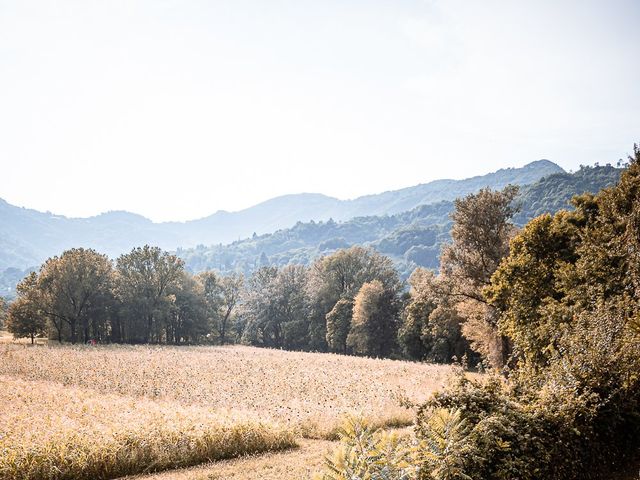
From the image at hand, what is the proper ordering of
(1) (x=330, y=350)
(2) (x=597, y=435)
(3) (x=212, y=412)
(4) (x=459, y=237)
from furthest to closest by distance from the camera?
(1) (x=330, y=350) < (4) (x=459, y=237) < (3) (x=212, y=412) < (2) (x=597, y=435)

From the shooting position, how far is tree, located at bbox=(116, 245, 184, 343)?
213 ft

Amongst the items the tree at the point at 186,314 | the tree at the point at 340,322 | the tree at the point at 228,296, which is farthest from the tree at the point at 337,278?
the tree at the point at 186,314

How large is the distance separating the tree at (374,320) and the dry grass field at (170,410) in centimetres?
2674

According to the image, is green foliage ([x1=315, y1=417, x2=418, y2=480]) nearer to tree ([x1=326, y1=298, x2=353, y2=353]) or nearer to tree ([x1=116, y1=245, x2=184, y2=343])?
tree ([x1=326, y1=298, x2=353, y2=353])

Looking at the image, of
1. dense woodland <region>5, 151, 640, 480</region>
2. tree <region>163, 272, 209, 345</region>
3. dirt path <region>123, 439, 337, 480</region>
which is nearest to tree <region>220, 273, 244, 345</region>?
dense woodland <region>5, 151, 640, 480</region>

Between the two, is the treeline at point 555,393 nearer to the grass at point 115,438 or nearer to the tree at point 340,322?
the grass at point 115,438

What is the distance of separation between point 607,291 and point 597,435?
1129 cm

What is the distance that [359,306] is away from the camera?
194 ft

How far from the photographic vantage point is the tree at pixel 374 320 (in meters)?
59.1

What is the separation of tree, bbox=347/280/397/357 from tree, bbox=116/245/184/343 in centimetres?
2888

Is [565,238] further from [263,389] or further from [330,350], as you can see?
[330,350]

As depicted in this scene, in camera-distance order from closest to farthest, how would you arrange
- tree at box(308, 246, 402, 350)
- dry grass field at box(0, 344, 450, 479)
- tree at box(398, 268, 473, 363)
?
dry grass field at box(0, 344, 450, 479) → tree at box(398, 268, 473, 363) → tree at box(308, 246, 402, 350)

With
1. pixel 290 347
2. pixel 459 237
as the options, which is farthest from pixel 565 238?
pixel 290 347

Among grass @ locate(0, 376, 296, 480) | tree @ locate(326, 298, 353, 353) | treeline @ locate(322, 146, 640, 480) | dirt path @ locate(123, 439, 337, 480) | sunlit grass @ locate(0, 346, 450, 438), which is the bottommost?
tree @ locate(326, 298, 353, 353)
